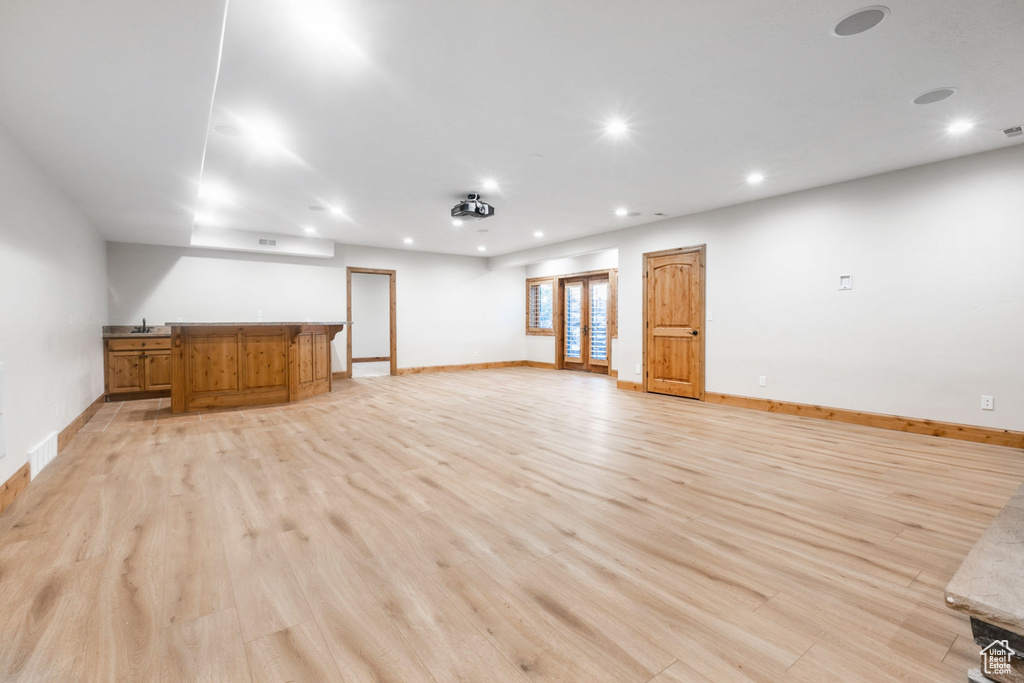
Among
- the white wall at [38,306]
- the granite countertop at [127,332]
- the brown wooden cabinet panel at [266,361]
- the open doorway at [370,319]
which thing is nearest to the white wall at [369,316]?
the open doorway at [370,319]

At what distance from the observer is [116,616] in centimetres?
163

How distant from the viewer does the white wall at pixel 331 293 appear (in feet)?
22.9

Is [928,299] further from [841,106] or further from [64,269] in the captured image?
[64,269]

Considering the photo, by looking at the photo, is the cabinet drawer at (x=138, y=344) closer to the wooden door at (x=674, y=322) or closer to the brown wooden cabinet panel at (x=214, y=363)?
the brown wooden cabinet panel at (x=214, y=363)

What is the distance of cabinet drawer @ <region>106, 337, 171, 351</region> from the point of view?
612cm

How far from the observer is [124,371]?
245 inches

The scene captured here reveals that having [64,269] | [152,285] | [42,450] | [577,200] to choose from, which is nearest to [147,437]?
[42,450]

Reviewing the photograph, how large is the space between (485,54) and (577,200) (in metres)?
3.21

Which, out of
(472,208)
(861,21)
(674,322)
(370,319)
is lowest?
(674,322)

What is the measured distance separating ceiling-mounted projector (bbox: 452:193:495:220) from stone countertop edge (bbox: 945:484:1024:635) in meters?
4.74

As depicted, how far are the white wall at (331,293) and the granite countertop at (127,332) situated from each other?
9.5 inches

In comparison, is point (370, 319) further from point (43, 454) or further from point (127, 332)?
point (43, 454)

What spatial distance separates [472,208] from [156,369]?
5.31 meters

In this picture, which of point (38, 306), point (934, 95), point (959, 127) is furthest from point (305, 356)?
point (959, 127)
